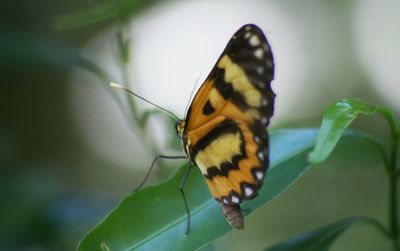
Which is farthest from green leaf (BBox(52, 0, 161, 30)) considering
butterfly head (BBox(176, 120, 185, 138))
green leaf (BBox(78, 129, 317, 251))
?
green leaf (BBox(78, 129, 317, 251))

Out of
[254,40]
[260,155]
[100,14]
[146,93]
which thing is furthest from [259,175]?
[146,93]

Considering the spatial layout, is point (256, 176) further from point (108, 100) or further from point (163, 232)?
point (108, 100)

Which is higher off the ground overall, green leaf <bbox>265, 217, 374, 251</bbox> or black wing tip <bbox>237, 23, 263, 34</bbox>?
black wing tip <bbox>237, 23, 263, 34</bbox>

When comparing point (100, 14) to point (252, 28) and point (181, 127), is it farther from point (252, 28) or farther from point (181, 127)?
point (252, 28)

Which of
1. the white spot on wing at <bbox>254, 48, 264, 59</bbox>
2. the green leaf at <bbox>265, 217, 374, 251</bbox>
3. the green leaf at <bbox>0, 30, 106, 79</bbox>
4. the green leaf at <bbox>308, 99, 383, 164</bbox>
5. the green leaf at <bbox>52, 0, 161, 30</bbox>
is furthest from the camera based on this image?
the green leaf at <bbox>0, 30, 106, 79</bbox>

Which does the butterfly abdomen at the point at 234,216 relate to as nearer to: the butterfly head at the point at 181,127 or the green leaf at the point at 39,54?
the butterfly head at the point at 181,127

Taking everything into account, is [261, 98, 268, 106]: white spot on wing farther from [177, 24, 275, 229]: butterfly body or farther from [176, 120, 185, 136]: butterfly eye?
[176, 120, 185, 136]: butterfly eye
